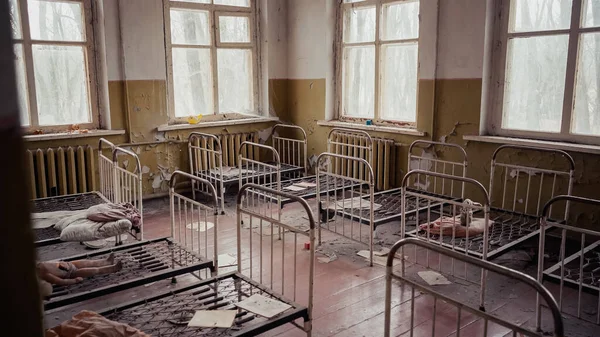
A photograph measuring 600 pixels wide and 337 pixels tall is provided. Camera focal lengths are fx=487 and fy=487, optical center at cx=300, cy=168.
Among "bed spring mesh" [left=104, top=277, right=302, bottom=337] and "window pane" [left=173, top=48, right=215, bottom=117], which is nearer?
"bed spring mesh" [left=104, top=277, right=302, bottom=337]

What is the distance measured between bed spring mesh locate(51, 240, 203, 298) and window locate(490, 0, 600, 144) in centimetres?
358

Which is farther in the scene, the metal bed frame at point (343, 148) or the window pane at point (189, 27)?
the window pane at point (189, 27)

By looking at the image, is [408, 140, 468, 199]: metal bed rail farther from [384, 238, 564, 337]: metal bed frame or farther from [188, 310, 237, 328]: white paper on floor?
[188, 310, 237, 328]: white paper on floor

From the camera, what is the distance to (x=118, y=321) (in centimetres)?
276

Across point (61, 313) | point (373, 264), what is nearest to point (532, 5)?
point (373, 264)

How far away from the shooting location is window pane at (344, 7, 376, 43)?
6.45 m

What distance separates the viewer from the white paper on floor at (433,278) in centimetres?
393

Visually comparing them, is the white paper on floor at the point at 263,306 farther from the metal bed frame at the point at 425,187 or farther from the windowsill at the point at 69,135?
the windowsill at the point at 69,135

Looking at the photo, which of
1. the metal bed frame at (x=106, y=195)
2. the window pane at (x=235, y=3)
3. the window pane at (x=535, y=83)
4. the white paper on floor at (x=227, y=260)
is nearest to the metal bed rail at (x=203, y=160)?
the metal bed frame at (x=106, y=195)

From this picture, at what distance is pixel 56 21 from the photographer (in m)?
5.74

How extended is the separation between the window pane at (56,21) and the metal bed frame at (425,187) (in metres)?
4.00

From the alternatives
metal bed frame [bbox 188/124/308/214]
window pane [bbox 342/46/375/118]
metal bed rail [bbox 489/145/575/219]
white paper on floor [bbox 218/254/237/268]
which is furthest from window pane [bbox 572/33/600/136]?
white paper on floor [bbox 218/254/237/268]

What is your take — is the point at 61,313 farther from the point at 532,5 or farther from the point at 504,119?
the point at 532,5

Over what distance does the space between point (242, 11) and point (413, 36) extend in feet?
8.55
